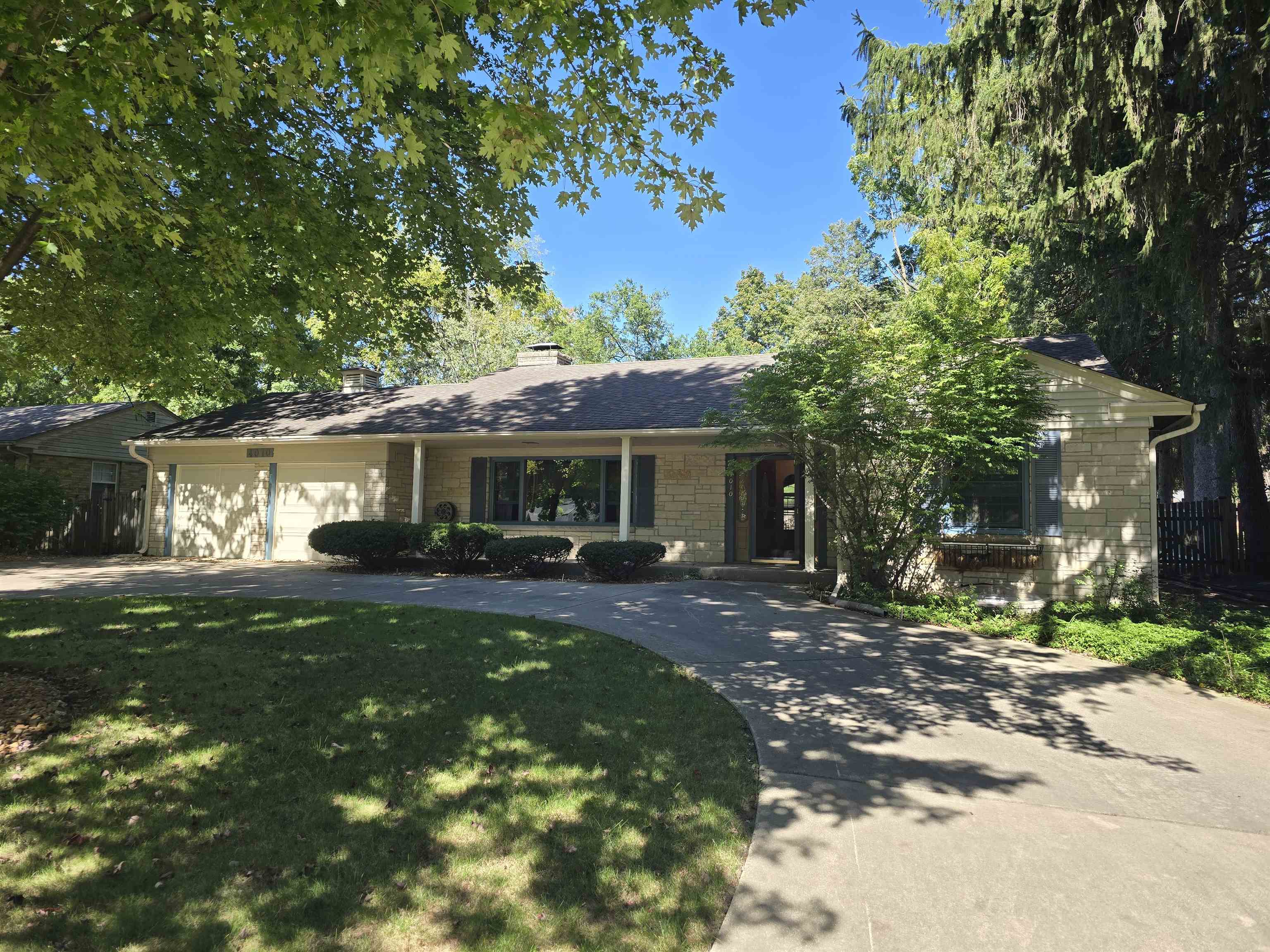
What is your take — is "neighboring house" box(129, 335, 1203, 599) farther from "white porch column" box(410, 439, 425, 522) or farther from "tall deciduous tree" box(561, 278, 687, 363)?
"tall deciduous tree" box(561, 278, 687, 363)

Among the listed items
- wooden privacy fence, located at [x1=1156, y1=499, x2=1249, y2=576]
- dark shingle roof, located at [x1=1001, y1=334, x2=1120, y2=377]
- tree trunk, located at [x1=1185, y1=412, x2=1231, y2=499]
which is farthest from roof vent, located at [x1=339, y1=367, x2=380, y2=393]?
tree trunk, located at [x1=1185, y1=412, x2=1231, y2=499]

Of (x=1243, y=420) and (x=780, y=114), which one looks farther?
(x=1243, y=420)

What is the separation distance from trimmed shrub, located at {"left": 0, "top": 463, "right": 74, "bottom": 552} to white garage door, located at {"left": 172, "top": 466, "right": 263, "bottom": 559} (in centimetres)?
284

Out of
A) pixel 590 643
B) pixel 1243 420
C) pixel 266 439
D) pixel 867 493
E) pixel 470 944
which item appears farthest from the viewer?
pixel 266 439

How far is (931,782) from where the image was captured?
3.95 metres

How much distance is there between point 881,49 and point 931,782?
35.6 ft

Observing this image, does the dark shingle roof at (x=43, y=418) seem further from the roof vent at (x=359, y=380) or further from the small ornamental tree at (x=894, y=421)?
the small ornamental tree at (x=894, y=421)

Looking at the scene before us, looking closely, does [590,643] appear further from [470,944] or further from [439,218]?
[439,218]

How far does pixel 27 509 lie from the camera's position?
52.2 feet

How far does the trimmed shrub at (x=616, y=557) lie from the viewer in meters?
11.9

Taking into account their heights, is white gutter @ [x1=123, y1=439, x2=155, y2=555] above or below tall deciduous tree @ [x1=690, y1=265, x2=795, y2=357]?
below

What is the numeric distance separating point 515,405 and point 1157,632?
12.1 metres

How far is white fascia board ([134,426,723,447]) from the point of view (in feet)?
41.6

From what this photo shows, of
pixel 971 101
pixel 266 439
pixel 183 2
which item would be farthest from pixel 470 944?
pixel 266 439
